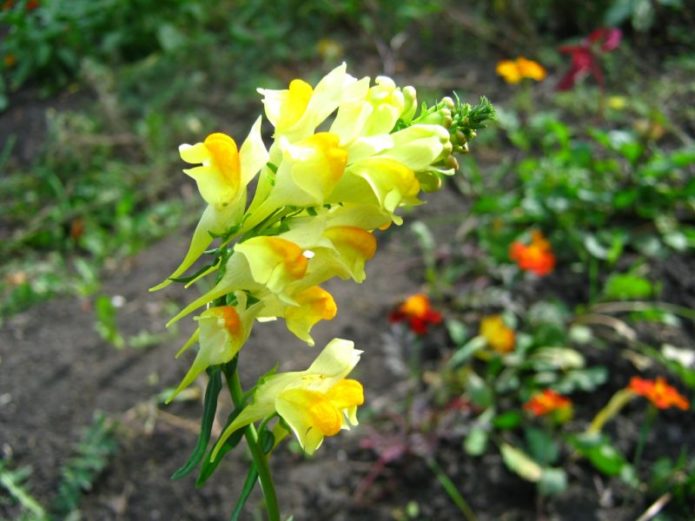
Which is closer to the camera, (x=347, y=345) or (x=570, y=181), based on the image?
(x=347, y=345)

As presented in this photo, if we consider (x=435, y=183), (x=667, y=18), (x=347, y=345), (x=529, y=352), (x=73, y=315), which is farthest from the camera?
(x=667, y=18)

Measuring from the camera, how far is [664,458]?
6.81 feet

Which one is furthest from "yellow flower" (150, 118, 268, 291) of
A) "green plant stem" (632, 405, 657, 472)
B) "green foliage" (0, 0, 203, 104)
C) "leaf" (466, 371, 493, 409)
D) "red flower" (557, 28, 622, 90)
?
"green foliage" (0, 0, 203, 104)

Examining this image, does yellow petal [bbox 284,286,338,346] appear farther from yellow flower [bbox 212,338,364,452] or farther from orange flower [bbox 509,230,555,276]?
orange flower [bbox 509,230,555,276]

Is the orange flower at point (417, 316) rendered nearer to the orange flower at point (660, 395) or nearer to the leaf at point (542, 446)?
the leaf at point (542, 446)

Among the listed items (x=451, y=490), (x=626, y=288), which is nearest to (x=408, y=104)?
(x=451, y=490)

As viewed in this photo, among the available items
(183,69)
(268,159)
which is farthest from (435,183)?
(183,69)

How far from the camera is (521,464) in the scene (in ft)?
6.78

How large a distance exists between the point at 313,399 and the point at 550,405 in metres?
1.29

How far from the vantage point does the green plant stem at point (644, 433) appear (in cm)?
209

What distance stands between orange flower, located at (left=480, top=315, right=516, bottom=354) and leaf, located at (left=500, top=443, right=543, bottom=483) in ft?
1.15

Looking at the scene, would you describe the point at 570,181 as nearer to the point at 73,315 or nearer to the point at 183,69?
the point at 73,315

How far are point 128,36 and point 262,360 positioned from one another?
104 inches

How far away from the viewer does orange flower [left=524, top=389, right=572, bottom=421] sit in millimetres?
2096
